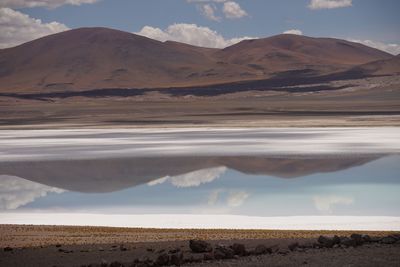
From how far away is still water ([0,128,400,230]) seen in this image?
13336 mm

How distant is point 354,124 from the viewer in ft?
127

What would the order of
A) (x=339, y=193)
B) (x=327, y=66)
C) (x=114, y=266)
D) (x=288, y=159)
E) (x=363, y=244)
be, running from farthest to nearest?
1. (x=327, y=66)
2. (x=288, y=159)
3. (x=339, y=193)
4. (x=363, y=244)
5. (x=114, y=266)

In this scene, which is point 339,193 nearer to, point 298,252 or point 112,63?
point 298,252

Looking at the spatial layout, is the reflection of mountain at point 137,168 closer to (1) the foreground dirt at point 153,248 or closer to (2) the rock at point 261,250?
(1) the foreground dirt at point 153,248

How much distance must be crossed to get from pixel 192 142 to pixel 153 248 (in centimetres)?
A: 2002

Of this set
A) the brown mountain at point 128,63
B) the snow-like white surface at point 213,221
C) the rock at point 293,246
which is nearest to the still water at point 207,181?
the snow-like white surface at point 213,221

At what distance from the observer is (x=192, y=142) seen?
29562 millimetres

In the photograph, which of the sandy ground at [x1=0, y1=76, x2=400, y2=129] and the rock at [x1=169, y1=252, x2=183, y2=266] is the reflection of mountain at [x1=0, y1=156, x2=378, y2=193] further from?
the sandy ground at [x1=0, y1=76, x2=400, y2=129]

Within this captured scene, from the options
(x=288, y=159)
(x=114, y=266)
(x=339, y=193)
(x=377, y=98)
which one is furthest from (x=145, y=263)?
(x=377, y=98)

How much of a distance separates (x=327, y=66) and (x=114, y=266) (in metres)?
131

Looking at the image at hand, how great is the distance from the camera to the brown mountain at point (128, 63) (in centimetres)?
13838

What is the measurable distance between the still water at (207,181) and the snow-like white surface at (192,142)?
0.06 m

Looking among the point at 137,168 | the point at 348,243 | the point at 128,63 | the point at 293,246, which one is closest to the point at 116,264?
the point at 293,246

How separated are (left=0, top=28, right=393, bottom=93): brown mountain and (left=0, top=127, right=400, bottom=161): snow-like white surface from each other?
91.2 metres
